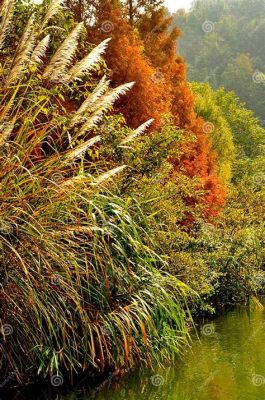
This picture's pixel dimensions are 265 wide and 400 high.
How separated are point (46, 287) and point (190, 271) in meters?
4.65

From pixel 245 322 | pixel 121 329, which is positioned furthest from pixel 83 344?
pixel 245 322

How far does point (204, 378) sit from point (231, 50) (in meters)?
68.1

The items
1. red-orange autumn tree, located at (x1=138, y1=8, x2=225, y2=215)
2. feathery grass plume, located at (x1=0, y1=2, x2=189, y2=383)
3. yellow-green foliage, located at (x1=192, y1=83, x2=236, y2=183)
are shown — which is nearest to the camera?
feathery grass plume, located at (x1=0, y1=2, x2=189, y2=383)

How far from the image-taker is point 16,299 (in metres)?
4.90

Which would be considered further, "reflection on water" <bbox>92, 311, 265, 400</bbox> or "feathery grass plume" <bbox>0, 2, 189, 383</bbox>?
"reflection on water" <bbox>92, 311, 265, 400</bbox>

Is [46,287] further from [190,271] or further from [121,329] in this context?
[190,271]

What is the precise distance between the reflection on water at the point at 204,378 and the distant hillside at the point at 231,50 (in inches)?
1968

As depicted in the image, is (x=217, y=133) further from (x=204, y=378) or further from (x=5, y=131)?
(x=5, y=131)

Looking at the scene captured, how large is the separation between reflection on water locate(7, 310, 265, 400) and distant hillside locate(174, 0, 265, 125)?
4999cm

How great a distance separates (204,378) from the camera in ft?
19.4

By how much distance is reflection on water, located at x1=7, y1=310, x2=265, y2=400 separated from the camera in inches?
206

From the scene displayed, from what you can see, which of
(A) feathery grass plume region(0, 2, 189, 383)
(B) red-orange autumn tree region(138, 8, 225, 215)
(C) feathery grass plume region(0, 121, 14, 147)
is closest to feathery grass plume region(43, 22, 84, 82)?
(A) feathery grass plume region(0, 2, 189, 383)

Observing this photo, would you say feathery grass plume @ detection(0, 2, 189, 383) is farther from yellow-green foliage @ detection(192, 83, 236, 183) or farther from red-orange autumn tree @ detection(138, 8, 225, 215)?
yellow-green foliage @ detection(192, 83, 236, 183)

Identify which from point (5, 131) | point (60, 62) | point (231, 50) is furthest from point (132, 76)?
point (231, 50)
